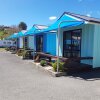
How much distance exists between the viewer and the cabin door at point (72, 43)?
12854 mm

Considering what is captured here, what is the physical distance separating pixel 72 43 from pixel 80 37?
132 centimetres

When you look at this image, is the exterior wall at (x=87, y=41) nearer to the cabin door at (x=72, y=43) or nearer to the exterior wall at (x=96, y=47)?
the exterior wall at (x=96, y=47)

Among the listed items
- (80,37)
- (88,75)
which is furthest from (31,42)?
(88,75)

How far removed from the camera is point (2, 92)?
679cm

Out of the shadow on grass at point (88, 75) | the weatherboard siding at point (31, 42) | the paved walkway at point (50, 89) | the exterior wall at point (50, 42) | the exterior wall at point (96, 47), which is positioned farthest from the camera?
the weatherboard siding at point (31, 42)

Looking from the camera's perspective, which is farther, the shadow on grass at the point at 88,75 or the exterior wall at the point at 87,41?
the exterior wall at the point at 87,41

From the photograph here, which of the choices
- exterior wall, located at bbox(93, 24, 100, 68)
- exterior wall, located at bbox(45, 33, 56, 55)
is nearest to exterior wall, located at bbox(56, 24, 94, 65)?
exterior wall, located at bbox(93, 24, 100, 68)

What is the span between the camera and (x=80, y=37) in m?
12.5

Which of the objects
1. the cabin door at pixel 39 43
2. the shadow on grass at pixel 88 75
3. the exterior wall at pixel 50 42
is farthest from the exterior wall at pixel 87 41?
the cabin door at pixel 39 43

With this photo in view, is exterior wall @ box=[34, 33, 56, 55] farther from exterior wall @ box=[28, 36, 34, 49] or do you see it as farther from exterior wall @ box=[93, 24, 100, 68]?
exterior wall @ box=[93, 24, 100, 68]

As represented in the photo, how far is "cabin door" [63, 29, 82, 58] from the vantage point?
42.2 feet

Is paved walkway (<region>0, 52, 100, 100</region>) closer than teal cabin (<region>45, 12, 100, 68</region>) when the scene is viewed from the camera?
Yes

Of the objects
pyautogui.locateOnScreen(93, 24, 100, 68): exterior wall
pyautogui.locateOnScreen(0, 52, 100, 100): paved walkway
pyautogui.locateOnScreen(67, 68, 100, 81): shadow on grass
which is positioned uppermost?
pyautogui.locateOnScreen(93, 24, 100, 68): exterior wall

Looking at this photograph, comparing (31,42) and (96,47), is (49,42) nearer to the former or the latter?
(31,42)
